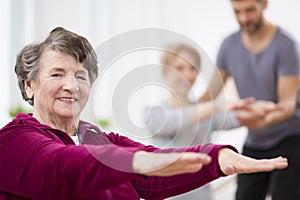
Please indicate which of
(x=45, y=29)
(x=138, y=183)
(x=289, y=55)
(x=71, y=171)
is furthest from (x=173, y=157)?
(x=45, y=29)

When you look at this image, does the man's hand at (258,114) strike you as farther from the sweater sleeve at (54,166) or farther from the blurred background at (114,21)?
the sweater sleeve at (54,166)

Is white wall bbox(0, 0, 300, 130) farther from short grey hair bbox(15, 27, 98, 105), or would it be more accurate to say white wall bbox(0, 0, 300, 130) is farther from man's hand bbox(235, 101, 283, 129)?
short grey hair bbox(15, 27, 98, 105)

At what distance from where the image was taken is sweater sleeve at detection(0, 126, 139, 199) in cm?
92

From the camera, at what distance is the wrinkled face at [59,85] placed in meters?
1.18

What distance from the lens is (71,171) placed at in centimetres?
97

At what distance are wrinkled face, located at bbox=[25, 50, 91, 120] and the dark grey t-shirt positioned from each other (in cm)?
142

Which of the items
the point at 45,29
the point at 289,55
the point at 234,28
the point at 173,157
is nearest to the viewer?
the point at 173,157

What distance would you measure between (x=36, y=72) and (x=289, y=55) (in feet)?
4.84

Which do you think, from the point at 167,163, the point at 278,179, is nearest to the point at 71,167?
the point at 167,163

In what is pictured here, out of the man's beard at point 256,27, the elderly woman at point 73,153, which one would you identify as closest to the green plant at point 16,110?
the man's beard at point 256,27

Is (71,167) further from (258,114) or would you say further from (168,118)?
(258,114)

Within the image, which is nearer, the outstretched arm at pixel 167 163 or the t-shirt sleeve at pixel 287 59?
the outstretched arm at pixel 167 163

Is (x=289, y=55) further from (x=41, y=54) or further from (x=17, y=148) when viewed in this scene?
(x=17, y=148)

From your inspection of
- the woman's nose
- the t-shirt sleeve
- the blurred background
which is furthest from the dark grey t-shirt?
the woman's nose
